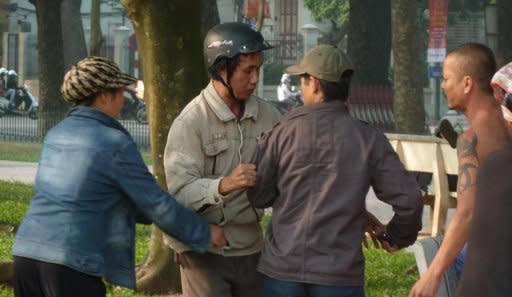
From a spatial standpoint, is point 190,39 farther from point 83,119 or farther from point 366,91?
point 366,91

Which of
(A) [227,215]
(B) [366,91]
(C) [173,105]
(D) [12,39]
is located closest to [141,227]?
(C) [173,105]

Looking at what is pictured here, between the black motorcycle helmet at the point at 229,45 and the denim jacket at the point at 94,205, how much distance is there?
0.47 m

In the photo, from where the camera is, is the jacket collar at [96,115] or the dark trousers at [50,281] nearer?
the dark trousers at [50,281]

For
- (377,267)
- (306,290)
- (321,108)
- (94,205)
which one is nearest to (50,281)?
(94,205)

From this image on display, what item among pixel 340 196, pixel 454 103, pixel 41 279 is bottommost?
pixel 41 279

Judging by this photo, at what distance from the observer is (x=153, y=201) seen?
4.74 m

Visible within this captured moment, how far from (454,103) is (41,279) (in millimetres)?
1697

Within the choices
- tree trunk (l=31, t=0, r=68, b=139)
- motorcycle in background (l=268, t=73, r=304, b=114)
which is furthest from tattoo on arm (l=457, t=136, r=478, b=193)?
motorcycle in background (l=268, t=73, r=304, b=114)

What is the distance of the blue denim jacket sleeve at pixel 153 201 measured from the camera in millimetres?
4695

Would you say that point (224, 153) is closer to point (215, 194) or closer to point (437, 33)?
point (215, 194)

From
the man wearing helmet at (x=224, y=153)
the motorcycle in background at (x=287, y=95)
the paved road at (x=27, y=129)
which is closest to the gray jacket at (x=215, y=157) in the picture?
the man wearing helmet at (x=224, y=153)

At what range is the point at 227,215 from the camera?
16.4ft

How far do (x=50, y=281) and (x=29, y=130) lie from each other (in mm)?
25281

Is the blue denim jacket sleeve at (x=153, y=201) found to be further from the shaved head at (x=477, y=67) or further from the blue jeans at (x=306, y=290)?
the shaved head at (x=477, y=67)
